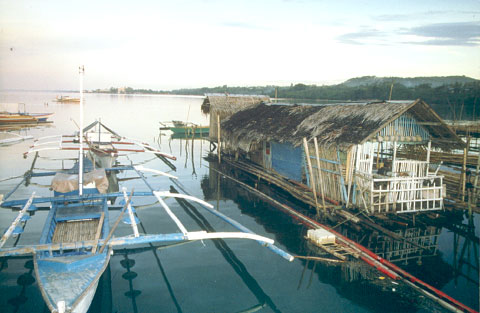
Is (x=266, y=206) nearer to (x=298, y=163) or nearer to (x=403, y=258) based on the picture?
(x=298, y=163)

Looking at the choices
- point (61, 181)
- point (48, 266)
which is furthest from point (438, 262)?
point (61, 181)

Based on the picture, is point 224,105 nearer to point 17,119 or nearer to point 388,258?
point 388,258

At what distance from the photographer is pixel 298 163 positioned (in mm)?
15289

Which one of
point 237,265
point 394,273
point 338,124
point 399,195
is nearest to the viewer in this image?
point 394,273

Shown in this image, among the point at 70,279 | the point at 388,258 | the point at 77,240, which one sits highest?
the point at 70,279

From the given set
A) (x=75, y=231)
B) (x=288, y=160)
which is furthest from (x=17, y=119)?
(x=75, y=231)

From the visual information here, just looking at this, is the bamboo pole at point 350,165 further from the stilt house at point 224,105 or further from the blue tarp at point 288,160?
the stilt house at point 224,105

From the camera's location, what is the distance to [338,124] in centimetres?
1269

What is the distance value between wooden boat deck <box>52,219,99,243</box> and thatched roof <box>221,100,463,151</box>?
7736 mm

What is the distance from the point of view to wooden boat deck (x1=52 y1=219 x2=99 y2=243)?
28.0 ft

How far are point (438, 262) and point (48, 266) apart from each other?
910 centimetres

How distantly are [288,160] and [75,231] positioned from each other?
33.0ft

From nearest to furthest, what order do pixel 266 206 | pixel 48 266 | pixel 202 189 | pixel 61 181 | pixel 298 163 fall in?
1. pixel 48 266
2. pixel 61 181
3. pixel 266 206
4. pixel 298 163
5. pixel 202 189

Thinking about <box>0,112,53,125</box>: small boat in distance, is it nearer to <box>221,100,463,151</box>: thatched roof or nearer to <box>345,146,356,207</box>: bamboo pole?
<box>221,100,463,151</box>: thatched roof
